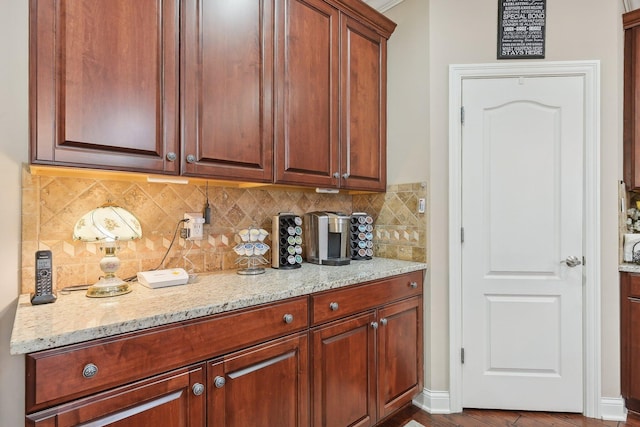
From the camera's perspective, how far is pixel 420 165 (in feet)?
7.37

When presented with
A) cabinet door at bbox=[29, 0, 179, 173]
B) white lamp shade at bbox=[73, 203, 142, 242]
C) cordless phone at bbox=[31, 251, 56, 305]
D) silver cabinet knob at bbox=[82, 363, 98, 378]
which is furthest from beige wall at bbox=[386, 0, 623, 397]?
cordless phone at bbox=[31, 251, 56, 305]

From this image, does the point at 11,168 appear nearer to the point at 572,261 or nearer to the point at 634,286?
the point at 572,261

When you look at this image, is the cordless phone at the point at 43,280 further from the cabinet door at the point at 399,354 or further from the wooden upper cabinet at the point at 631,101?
the wooden upper cabinet at the point at 631,101

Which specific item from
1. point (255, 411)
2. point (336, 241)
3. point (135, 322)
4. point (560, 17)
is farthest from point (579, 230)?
point (135, 322)

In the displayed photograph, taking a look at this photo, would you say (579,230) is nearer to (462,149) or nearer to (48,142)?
(462,149)

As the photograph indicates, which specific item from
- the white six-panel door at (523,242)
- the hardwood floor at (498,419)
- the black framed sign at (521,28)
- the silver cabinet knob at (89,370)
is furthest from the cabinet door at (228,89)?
the hardwood floor at (498,419)

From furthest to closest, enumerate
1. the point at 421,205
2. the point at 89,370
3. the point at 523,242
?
the point at 421,205 < the point at 523,242 < the point at 89,370

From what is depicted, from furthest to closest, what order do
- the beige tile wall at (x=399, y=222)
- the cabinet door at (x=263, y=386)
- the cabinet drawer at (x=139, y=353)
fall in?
the beige tile wall at (x=399, y=222), the cabinet door at (x=263, y=386), the cabinet drawer at (x=139, y=353)

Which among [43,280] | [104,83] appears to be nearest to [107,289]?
[43,280]

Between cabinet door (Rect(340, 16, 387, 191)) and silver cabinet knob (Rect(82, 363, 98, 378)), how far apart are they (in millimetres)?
1531

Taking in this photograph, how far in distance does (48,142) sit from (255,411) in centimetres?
124

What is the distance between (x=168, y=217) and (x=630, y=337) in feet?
9.33

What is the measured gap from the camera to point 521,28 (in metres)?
2.14

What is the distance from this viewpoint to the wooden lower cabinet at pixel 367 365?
5.23 ft
